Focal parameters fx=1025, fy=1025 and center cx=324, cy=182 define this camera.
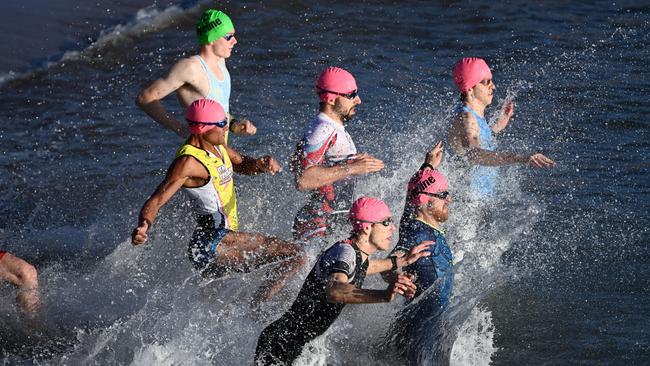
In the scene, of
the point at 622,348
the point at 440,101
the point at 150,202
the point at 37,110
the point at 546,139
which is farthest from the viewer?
the point at 37,110

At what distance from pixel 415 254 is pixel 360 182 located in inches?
126

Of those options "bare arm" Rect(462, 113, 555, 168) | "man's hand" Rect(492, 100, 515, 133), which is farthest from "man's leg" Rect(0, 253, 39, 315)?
"man's hand" Rect(492, 100, 515, 133)

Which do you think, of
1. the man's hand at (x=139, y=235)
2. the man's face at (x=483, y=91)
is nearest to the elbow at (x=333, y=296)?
the man's hand at (x=139, y=235)

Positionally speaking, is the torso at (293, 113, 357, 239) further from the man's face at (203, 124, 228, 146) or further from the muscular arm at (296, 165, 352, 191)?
the man's face at (203, 124, 228, 146)

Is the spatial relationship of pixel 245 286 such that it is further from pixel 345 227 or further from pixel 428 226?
pixel 428 226

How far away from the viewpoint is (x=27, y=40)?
16.1 meters

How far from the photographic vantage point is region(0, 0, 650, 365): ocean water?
24.4ft

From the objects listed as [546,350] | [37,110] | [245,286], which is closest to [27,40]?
[37,110]

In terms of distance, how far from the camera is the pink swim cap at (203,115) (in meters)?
6.88

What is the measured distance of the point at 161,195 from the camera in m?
6.64

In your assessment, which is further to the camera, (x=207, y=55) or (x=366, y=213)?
(x=207, y=55)

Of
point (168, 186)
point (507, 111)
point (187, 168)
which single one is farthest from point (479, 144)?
point (168, 186)

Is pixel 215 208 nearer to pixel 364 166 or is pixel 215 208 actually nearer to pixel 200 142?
pixel 200 142

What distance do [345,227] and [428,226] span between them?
71 centimetres
